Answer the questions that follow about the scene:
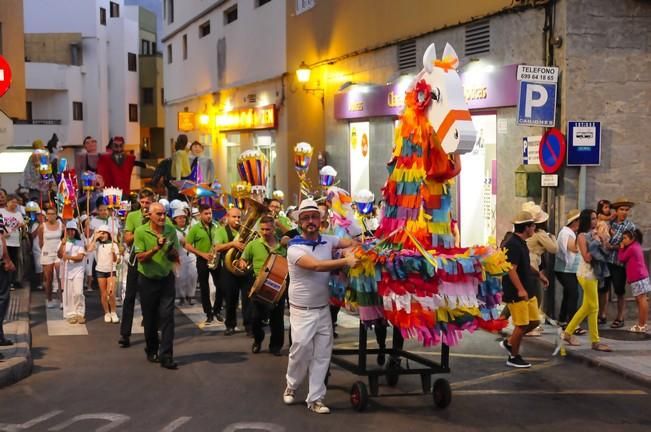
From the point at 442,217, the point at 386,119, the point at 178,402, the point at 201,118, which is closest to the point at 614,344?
the point at 442,217

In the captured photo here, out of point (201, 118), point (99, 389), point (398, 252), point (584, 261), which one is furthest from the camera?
point (201, 118)

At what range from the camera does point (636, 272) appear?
12.6 meters

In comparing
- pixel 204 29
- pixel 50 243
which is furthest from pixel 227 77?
pixel 50 243

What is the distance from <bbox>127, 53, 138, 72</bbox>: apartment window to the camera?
51969 mm

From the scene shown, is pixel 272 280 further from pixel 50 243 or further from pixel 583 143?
pixel 50 243

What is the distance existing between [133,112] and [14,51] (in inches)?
1073

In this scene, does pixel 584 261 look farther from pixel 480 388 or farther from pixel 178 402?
pixel 178 402

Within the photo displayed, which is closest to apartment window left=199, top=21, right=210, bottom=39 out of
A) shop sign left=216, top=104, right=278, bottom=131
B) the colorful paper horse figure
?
shop sign left=216, top=104, right=278, bottom=131

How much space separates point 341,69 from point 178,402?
13509mm

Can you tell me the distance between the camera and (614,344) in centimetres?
1193

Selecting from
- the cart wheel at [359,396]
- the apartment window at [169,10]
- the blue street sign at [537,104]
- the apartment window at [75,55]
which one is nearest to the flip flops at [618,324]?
the blue street sign at [537,104]

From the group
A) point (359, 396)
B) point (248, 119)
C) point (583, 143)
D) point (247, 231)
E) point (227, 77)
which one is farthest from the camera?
point (227, 77)

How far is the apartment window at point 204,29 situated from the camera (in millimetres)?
33000

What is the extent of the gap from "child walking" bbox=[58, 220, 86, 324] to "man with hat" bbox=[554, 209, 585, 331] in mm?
6950
